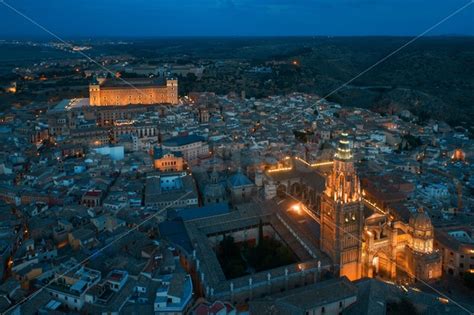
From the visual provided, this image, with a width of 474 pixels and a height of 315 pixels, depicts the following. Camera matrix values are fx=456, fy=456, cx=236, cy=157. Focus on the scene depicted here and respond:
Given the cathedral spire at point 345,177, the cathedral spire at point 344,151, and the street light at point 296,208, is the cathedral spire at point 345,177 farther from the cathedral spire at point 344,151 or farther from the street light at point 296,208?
the street light at point 296,208

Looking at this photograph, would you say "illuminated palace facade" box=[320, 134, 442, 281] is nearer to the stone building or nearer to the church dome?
the church dome

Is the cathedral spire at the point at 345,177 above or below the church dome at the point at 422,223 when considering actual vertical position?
above

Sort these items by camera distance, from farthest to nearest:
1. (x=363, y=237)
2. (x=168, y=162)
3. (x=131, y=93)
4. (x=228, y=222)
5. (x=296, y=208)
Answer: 1. (x=131, y=93)
2. (x=168, y=162)
3. (x=296, y=208)
4. (x=228, y=222)
5. (x=363, y=237)

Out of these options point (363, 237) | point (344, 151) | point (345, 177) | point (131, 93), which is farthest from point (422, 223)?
point (131, 93)

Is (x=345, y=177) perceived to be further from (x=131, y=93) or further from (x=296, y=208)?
(x=131, y=93)

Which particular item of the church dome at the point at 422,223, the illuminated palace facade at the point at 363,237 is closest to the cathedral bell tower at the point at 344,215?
the illuminated palace facade at the point at 363,237

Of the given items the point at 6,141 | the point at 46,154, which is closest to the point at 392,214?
the point at 46,154

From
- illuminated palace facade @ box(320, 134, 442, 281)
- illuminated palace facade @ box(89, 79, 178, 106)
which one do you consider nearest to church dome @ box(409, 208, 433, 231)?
illuminated palace facade @ box(320, 134, 442, 281)
